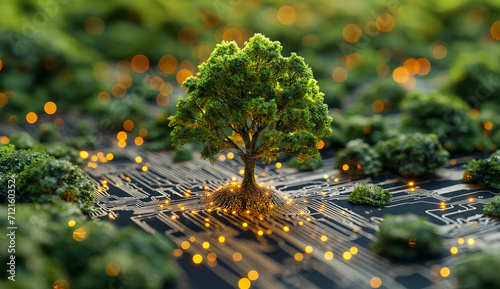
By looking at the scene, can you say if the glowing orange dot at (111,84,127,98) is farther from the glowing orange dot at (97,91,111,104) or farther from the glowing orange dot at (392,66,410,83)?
the glowing orange dot at (392,66,410,83)

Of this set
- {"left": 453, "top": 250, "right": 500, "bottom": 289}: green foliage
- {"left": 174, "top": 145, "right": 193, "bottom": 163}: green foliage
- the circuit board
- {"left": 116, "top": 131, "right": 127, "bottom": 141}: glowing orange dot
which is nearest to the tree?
the circuit board

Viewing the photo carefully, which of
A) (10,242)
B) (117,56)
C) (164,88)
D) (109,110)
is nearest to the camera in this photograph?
(10,242)

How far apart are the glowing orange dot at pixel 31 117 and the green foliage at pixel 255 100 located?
16961 millimetres

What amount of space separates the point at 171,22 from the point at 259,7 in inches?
347

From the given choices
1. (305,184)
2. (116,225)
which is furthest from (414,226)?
(116,225)

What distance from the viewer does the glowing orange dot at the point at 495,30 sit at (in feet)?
164

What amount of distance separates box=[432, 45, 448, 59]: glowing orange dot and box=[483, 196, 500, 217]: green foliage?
104 feet

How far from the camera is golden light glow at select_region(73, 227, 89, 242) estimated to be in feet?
44.0

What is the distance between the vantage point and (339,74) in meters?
40.0

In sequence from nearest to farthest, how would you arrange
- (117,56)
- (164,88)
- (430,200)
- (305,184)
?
(430,200) → (305,184) → (164,88) → (117,56)

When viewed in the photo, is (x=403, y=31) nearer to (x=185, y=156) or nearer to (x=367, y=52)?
(x=367, y=52)

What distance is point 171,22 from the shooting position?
4453 centimetres

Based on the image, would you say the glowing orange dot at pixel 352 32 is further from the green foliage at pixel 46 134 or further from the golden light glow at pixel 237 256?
the golden light glow at pixel 237 256

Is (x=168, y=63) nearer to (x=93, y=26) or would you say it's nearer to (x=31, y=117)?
(x=93, y=26)
